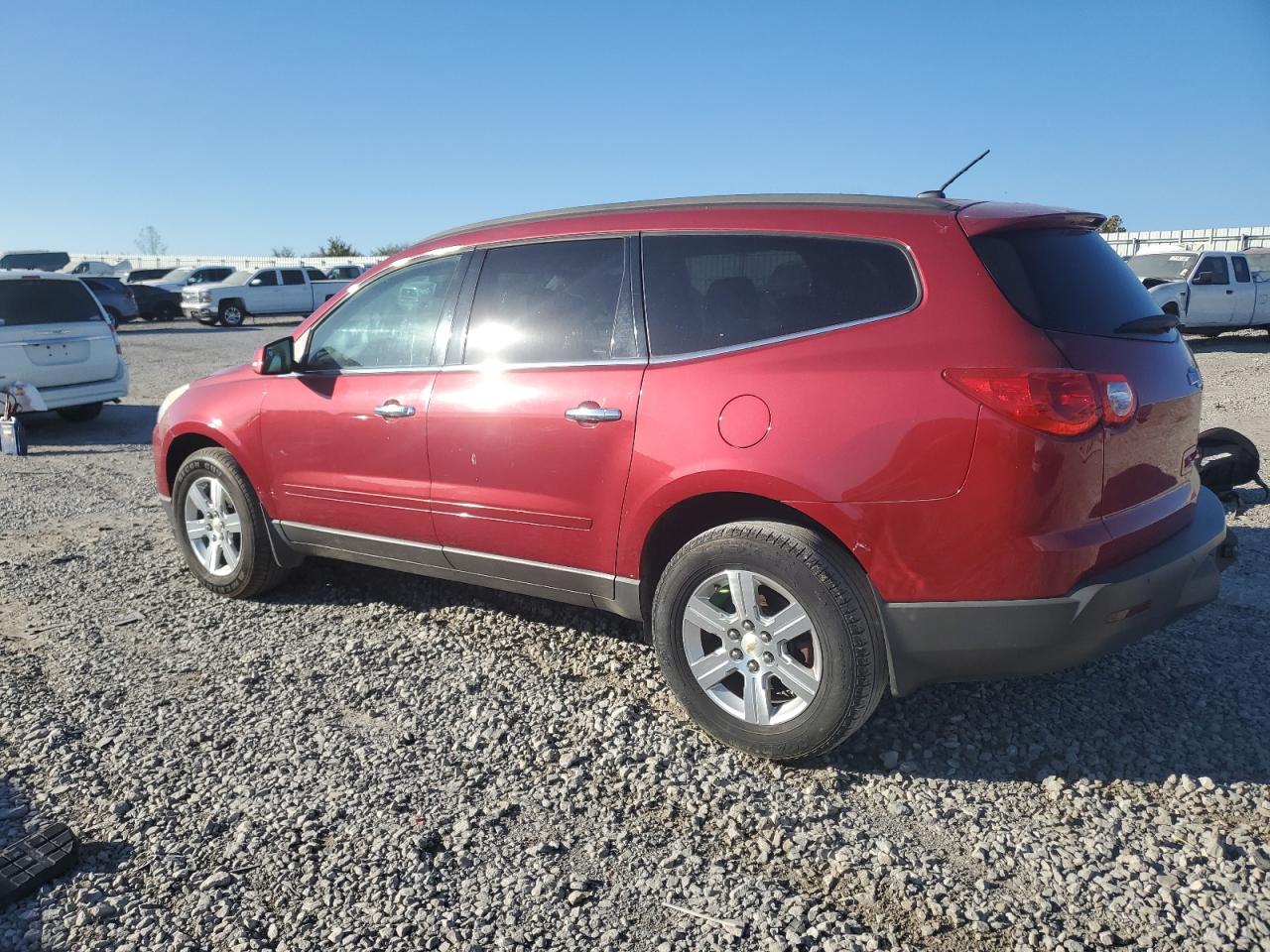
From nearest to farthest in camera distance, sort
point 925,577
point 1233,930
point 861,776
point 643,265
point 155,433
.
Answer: point 1233,930, point 925,577, point 861,776, point 643,265, point 155,433

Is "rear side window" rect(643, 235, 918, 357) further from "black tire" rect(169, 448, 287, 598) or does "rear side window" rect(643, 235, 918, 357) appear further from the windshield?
the windshield

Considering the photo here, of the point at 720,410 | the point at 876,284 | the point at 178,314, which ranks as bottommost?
the point at 178,314

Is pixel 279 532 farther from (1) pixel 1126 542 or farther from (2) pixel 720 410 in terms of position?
(1) pixel 1126 542

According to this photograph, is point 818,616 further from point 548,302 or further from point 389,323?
point 389,323

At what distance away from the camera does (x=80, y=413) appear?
11438 millimetres

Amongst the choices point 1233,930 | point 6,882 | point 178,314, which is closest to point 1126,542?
point 1233,930

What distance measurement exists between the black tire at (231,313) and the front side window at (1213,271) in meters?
25.8

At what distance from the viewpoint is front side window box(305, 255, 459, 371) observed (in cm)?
426

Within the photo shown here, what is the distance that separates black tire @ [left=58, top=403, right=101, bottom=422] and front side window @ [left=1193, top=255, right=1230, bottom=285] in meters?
18.3

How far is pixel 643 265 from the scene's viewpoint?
3627 mm

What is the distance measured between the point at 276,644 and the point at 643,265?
2387 millimetres

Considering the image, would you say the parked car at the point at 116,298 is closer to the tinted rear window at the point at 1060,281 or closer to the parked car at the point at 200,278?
the parked car at the point at 200,278

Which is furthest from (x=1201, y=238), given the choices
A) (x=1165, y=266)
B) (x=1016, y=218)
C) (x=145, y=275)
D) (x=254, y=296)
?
(x=145, y=275)

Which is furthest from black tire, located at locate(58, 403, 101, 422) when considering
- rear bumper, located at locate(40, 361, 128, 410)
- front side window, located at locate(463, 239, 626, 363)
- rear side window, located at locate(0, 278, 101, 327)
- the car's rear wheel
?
the car's rear wheel
